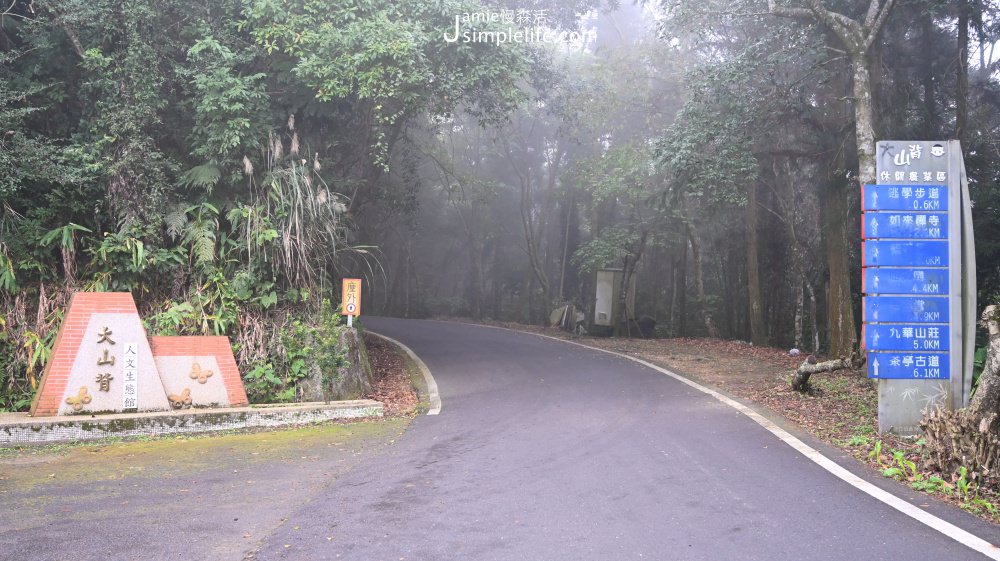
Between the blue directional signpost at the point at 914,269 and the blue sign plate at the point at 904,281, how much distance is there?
0.01 metres

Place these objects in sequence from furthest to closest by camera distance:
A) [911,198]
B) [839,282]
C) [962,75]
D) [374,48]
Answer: [839,282] < [962,75] < [374,48] < [911,198]

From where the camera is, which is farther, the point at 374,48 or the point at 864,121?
the point at 864,121

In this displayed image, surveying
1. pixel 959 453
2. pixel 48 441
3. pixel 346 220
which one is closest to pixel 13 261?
pixel 48 441

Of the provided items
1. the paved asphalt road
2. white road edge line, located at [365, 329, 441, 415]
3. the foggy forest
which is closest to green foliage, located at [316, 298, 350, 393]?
the foggy forest

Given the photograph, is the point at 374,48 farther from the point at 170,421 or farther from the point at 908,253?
the point at 908,253

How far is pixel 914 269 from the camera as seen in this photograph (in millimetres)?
8492

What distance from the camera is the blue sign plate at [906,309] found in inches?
333

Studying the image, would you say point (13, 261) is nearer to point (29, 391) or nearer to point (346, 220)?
point (29, 391)

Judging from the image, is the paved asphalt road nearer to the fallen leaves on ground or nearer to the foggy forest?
the fallen leaves on ground

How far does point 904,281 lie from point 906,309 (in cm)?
32

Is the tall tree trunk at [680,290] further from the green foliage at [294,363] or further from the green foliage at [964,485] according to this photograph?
the green foliage at [964,485]

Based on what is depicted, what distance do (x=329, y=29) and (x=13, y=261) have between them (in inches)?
233

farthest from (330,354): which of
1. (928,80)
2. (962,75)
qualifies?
(928,80)

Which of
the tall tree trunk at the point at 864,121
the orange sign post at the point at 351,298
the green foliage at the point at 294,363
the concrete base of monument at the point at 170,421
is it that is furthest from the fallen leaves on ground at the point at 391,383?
the tall tree trunk at the point at 864,121
